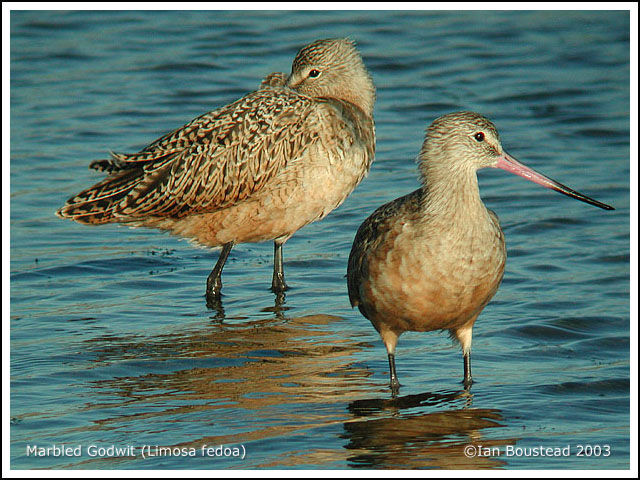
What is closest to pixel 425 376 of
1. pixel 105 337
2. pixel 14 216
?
pixel 105 337

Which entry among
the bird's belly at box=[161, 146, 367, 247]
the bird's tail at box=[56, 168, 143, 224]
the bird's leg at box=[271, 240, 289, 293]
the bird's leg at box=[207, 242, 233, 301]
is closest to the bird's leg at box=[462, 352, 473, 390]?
the bird's belly at box=[161, 146, 367, 247]

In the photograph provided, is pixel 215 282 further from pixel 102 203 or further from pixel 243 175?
pixel 102 203

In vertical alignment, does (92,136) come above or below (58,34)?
below

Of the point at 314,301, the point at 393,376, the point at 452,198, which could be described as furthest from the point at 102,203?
the point at 452,198

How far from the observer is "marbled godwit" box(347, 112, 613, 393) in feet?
17.4

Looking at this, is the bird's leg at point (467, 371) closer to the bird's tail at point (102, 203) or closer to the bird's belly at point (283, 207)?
the bird's belly at point (283, 207)

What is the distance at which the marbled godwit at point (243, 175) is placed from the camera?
723 cm

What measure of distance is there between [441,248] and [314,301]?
2182 mm

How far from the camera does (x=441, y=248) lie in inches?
208

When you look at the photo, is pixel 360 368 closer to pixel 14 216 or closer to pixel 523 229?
pixel 523 229

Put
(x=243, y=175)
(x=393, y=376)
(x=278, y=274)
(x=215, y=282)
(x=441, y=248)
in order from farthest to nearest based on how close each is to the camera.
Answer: (x=278, y=274) < (x=215, y=282) < (x=243, y=175) < (x=393, y=376) < (x=441, y=248)

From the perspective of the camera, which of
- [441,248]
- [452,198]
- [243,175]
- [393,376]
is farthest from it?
[243,175]

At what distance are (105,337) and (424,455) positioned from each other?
2.53m

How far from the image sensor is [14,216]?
875 cm
